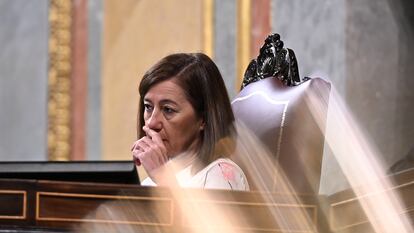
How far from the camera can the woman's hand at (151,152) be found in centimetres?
254

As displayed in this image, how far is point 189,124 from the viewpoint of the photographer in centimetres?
267

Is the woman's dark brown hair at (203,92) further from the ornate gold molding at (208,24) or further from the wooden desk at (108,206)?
the ornate gold molding at (208,24)

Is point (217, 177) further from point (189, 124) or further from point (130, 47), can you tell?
point (130, 47)

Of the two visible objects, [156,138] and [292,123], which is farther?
[292,123]

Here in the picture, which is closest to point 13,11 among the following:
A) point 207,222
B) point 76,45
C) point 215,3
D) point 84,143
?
point 76,45

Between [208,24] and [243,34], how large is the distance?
11.2 inches

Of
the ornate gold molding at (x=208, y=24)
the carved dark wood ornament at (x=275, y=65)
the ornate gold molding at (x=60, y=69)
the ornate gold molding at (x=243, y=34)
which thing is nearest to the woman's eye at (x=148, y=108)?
the carved dark wood ornament at (x=275, y=65)

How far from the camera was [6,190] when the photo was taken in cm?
190

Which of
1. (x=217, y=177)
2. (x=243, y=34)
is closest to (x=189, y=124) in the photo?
(x=217, y=177)

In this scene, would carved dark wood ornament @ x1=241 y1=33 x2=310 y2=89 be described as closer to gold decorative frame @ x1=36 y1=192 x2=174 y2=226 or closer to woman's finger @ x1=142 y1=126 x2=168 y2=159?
woman's finger @ x1=142 y1=126 x2=168 y2=159

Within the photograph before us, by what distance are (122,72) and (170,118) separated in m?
3.46

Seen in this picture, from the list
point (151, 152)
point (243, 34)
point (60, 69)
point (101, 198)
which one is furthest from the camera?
point (60, 69)

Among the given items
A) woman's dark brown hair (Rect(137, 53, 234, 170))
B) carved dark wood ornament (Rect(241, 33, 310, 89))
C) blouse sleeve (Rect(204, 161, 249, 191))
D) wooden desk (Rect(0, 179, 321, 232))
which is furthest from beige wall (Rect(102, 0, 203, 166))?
wooden desk (Rect(0, 179, 321, 232))

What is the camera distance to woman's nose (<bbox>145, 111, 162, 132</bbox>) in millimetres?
2613
